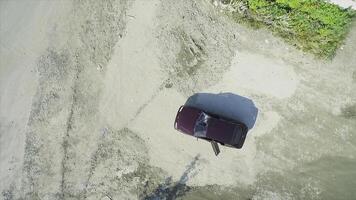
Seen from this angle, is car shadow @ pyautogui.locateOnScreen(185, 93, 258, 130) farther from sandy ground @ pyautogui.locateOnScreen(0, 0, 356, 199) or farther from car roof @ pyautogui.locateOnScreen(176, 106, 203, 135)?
car roof @ pyautogui.locateOnScreen(176, 106, 203, 135)

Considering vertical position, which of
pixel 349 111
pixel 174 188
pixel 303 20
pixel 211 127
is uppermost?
pixel 303 20

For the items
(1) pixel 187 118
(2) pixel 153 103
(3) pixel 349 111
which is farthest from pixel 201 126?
(3) pixel 349 111

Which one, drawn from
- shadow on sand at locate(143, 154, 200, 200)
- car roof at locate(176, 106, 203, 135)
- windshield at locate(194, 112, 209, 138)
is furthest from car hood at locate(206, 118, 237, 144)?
shadow on sand at locate(143, 154, 200, 200)

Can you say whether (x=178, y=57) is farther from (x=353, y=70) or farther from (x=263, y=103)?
(x=353, y=70)

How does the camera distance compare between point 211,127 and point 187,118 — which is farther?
point 187,118

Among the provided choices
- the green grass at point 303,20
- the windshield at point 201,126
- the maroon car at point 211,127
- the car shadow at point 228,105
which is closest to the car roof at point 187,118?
the maroon car at point 211,127

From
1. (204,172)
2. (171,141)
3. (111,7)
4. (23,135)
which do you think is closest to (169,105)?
(171,141)

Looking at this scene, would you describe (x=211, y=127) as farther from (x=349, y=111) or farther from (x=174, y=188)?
(x=349, y=111)
